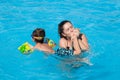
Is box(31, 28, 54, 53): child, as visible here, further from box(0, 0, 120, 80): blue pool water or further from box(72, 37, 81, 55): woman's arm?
box(72, 37, 81, 55): woman's arm

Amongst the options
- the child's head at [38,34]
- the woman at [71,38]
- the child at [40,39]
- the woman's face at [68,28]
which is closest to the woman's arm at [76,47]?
the woman at [71,38]

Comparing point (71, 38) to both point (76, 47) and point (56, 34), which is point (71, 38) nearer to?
point (76, 47)

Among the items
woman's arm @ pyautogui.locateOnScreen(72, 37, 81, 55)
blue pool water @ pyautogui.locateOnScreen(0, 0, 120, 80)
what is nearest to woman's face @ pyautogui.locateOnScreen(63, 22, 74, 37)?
woman's arm @ pyautogui.locateOnScreen(72, 37, 81, 55)

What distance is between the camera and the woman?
6.31m

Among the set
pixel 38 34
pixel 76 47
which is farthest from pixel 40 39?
pixel 76 47

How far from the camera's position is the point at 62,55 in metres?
6.47

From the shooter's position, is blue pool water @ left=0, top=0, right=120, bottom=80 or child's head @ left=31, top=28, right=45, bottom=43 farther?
blue pool water @ left=0, top=0, right=120, bottom=80

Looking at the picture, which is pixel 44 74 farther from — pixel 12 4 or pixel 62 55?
pixel 12 4

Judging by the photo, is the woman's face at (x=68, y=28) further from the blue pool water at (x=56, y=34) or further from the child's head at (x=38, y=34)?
the blue pool water at (x=56, y=34)

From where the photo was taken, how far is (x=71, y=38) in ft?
20.9

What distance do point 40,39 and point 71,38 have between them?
0.63 m

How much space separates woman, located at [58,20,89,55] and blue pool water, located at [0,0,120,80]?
33cm

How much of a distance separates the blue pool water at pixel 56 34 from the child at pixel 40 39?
0.38 metres

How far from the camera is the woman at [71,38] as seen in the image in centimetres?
631
